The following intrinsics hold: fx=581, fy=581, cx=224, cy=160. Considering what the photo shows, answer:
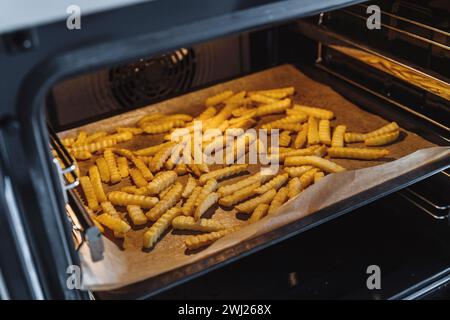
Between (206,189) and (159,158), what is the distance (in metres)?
0.29

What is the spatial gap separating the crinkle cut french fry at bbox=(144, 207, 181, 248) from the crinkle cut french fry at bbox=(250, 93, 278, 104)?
81 cm

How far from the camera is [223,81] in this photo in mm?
2738

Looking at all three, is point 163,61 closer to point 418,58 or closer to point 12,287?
point 418,58

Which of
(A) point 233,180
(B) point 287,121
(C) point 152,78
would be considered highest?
(C) point 152,78

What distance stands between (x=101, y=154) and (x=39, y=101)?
1207mm

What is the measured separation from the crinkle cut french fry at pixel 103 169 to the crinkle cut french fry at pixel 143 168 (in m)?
0.11

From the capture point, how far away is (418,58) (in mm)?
2146

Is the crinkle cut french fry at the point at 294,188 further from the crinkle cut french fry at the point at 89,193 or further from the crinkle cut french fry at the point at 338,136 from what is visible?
the crinkle cut french fry at the point at 89,193

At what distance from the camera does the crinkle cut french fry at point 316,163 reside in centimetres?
211

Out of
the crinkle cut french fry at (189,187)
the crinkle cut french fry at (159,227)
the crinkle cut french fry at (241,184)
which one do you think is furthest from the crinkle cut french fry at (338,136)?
the crinkle cut french fry at (159,227)

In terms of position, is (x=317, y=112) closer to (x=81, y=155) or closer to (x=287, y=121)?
(x=287, y=121)

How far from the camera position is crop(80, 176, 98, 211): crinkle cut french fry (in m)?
2.03

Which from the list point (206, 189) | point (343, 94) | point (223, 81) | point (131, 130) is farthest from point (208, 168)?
point (343, 94)

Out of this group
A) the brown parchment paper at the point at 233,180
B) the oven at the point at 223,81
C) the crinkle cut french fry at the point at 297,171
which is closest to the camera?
the oven at the point at 223,81
